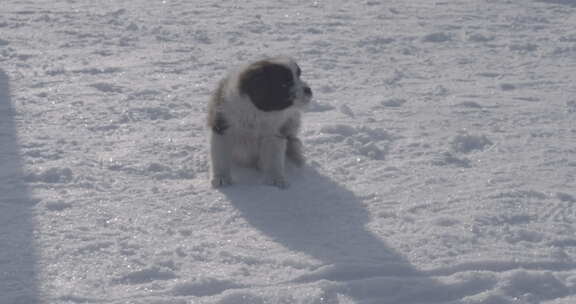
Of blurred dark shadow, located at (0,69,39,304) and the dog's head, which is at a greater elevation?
the dog's head

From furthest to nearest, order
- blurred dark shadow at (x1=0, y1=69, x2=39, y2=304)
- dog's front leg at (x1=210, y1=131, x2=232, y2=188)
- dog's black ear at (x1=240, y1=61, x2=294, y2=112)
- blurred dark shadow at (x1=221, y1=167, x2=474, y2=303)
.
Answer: dog's front leg at (x1=210, y1=131, x2=232, y2=188)
dog's black ear at (x1=240, y1=61, x2=294, y2=112)
blurred dark shadow at (x1=221, y1=167, x2=474, y2=303)
blurred dark shadow at (x1=0, y1=69, x2=39, y2=304)

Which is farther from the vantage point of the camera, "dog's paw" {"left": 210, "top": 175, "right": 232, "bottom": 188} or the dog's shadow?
"dog's paw" {"left": 210, "top": 175, "right": 232, "bottom": 188}

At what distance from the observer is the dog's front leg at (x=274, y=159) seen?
511 cm

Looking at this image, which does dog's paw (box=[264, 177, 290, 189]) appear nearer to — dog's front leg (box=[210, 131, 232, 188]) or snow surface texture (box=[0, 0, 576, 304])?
snow surface texture (box=[0, 0, 576, 304])

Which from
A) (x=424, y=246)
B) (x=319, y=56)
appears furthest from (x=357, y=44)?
(x=424, y=246)

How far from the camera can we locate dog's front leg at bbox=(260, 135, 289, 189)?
511 centimetres

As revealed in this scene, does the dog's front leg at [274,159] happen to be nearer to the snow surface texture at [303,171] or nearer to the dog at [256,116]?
the dog at [256,116]

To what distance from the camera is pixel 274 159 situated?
5121mm

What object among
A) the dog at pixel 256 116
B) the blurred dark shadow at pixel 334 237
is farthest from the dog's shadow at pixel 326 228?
the dog at pixel 256 116

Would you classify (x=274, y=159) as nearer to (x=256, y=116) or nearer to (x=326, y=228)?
(x=256, y=116)

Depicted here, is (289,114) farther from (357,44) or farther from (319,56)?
(357,44)

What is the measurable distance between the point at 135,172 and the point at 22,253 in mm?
1302

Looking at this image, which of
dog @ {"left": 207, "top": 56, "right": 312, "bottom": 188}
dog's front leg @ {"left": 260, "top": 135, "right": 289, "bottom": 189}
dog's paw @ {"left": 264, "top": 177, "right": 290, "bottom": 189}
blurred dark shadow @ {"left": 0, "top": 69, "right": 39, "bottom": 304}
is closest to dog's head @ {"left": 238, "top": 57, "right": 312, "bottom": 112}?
dog @ {"left": 207, "top": 56, "right": 312, "bottom": 188}

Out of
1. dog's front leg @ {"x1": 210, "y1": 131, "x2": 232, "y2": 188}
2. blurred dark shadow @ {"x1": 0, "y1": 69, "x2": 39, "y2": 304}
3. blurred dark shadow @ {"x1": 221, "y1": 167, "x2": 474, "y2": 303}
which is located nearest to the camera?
blurred dark shadow @ {"x1": 0, "y1": 69, "x2": 39, "y2": 304}
